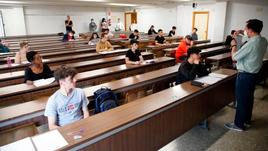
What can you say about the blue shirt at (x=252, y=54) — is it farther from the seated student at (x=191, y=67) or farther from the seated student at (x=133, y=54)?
the seated student at (x=133, y=54)

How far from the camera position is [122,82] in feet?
9.93

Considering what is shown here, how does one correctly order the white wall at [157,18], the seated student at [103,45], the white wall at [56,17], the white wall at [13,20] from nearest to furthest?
the seated student at [103,45] < the white wall at [13,20] < the white wall at [56,17] < the white wall at [157,18]

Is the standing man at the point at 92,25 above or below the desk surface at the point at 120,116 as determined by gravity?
above

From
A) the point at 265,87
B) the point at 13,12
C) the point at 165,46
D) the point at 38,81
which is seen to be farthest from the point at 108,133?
the point at 13,12

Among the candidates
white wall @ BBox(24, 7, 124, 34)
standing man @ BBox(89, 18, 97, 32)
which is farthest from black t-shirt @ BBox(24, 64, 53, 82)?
standing man @ BBox(89, 18, 97, 32)

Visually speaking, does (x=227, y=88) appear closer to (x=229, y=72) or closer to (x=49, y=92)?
(x=229, y=72)

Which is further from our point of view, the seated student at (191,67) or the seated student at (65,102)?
the seated student at (191,67)

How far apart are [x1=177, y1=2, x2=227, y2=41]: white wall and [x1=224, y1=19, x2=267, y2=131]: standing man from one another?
8.45m

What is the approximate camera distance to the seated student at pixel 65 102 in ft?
6.07

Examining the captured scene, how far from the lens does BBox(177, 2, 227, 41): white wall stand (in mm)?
10342

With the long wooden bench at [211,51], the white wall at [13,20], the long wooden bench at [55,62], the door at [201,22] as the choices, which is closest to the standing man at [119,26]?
the door at [201,22]

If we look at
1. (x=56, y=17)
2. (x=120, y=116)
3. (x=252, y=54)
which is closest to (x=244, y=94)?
(x=252, y=54)

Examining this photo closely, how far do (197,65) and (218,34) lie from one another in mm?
8440

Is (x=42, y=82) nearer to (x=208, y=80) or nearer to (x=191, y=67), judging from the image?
(x=191, y=67)
